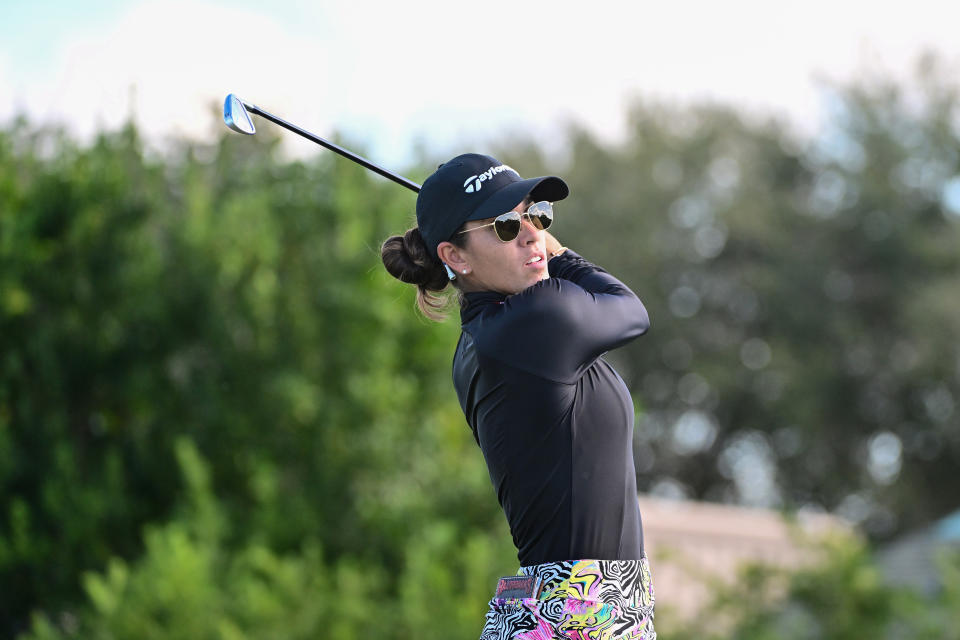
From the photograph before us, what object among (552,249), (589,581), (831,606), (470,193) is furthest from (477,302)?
(831,606)

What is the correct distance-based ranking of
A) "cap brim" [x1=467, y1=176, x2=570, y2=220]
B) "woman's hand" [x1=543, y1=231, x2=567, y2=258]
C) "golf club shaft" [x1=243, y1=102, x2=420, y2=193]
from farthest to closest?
"golf club shaft" [x1=243, y1=102, x2=420, y2=193]
"woman's hand" [x1=543, y1=231, x2=567, y2=258]
"cap brim" [x1=467, y1=176, x2=570, y2=220]

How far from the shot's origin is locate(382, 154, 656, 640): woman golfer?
105 inches

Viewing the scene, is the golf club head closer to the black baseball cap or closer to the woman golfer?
the black baseball cap

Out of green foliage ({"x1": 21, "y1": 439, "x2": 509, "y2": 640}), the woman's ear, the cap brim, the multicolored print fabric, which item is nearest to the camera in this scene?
the multicolored print fabric

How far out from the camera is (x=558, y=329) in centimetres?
265

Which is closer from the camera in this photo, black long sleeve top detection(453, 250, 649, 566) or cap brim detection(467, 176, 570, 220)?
black long sleeve top detection(453, 250, 649, 566)

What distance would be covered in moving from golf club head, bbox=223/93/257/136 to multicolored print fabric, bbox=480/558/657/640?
5.21 ft

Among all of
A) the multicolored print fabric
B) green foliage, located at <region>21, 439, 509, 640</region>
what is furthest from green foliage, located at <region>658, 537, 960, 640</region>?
the multicolored print fabric

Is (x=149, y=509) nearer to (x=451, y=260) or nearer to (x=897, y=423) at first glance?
(x=451, y=260)

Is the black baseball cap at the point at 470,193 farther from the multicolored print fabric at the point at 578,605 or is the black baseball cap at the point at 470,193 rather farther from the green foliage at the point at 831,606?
the green foliage at the point at 831,606

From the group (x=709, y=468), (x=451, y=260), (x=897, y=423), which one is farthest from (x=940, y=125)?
(x=451, y=260)

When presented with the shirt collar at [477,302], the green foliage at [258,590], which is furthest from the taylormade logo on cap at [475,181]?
the green foliage at [258,590]

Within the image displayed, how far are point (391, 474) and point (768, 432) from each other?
66.1 ft

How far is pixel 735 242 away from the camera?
2989cm
